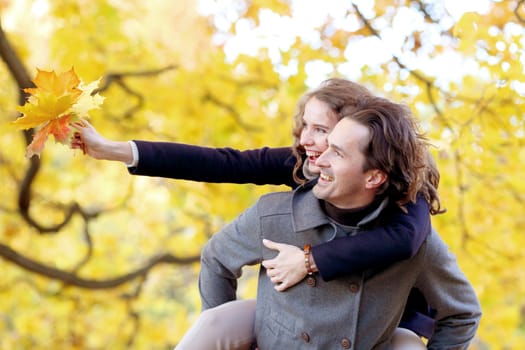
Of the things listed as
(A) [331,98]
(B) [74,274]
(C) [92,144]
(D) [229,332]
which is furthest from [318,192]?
(B) [74,274]

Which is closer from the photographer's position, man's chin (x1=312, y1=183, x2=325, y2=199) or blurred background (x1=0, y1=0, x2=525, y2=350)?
man's chin (x1=312, y1=183, x2=325, y2=199)

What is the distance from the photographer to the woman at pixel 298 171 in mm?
1860

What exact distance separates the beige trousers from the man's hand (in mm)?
152

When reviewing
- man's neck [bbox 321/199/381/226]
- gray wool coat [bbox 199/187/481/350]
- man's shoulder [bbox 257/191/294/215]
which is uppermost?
man's shoulder [bbox 257/191/294/215]

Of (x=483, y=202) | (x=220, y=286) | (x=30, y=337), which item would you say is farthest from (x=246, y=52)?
(x=30, y=337)

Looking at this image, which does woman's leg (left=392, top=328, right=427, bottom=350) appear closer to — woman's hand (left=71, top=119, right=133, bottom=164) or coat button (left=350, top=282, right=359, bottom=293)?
coat button (left=350, top=282, right=359, bottom=293)

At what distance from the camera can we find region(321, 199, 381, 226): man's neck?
6.39ft

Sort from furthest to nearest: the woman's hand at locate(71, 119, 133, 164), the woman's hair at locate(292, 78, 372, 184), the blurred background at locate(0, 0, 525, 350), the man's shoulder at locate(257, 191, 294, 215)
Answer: the blurred background at locate(0, 0, 525, 350), the woman's hair at locate(292, 78, 372, 184), the man's shoulder at locate(257, 191, 294, 215), the woman's hand at locate(71, 119, 133, 164)

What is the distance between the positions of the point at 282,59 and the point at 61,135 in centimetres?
265

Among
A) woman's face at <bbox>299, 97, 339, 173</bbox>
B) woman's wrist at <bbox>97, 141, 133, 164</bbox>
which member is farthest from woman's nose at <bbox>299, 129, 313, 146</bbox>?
woman's wrist at <bbox>97, 141, 133, 164</bbox>

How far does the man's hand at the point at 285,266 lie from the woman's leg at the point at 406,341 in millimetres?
343

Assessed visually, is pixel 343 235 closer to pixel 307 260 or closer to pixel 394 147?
pixel 307 260

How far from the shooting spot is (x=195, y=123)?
538cm

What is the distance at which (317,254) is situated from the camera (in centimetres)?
190
